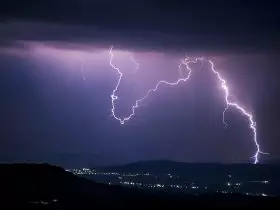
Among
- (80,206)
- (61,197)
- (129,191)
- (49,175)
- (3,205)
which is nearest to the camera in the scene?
(3,205)

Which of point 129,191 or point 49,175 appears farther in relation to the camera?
point 129,191

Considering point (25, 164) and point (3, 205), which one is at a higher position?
point (25, 164)

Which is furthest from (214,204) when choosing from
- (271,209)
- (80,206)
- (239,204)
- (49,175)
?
(80,206)

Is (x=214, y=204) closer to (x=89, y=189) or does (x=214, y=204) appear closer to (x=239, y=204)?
(x=239, y=204)

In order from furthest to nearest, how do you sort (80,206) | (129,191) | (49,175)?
(129,191) < (49,175) < (80,206)

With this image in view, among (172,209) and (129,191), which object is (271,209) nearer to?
(172,209)

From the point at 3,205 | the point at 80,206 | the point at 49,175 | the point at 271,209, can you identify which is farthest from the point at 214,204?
the point at 3,205
